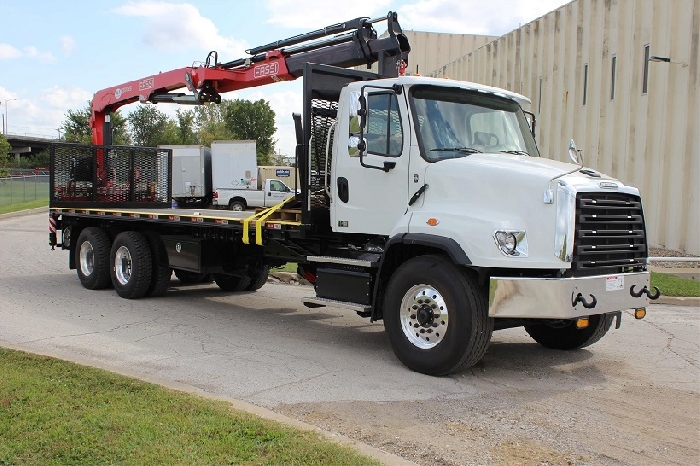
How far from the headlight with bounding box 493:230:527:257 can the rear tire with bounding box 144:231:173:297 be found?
6.69 metres

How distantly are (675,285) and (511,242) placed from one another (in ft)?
25.4

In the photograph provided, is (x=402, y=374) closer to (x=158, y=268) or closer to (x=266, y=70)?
(x=158, y=268)

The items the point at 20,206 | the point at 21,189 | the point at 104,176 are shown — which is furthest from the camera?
the point at 21,189

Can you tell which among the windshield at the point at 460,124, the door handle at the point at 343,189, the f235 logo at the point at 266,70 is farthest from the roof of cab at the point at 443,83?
the f235 logo at the point at 266,70

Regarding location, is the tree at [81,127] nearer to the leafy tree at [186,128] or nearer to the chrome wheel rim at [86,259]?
the leafy tree at [186,128]

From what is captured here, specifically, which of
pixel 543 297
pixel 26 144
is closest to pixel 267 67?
pixel 543 297

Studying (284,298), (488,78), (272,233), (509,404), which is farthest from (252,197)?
→ (509,404)

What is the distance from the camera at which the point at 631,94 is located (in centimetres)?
1767

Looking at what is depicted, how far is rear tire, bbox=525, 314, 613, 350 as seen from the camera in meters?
7.60

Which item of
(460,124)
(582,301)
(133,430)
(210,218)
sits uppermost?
(460,124)

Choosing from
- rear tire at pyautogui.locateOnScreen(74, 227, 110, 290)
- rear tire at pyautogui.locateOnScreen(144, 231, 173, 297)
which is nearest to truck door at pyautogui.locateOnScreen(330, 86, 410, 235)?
rear tire at pyautogui.locateOnScreen(144, 231, 173, 297)

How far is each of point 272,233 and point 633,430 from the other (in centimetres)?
506

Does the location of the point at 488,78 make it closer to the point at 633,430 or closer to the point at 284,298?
the point at 284,298

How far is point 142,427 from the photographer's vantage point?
4.76 meters
